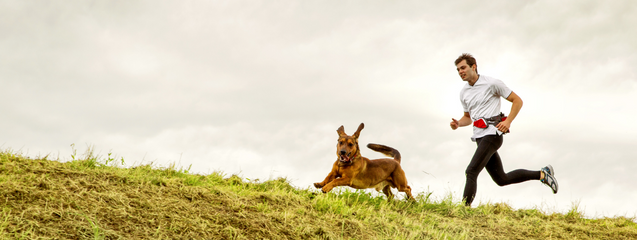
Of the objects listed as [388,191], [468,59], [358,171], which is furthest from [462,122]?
[358,171]

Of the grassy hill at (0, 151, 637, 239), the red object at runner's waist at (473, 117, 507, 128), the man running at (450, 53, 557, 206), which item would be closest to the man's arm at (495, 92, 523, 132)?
the man running at (450, 53, 557, 206)

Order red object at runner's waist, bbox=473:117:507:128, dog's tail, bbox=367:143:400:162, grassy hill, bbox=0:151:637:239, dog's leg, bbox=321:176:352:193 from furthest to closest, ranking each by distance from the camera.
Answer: dog's tail, bbox=367:143:400:162
red object at runner's waist, bbox=473:117:507:128
dog's leg, bbox=321:176:352:193
grassy hill, bbox=0:151:637:239

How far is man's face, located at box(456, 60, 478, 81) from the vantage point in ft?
24.4

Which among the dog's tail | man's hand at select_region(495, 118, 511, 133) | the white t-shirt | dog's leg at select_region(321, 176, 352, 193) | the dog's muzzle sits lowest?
dog's leg at select_region(321, 176, 352, 193)

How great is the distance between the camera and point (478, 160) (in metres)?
7.07

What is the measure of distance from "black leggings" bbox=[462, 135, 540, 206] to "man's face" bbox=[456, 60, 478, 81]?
1.12 metres

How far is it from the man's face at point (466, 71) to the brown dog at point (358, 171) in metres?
1.97

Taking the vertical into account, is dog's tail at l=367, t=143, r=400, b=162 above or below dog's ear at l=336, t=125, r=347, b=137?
above

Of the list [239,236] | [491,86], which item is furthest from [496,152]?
[239,236]

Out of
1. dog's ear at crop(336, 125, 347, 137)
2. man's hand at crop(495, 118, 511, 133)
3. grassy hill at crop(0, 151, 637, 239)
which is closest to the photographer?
grassy hill at crop(0, 151, 637, 239)

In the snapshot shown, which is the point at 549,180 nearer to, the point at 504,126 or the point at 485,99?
the point at 504,126

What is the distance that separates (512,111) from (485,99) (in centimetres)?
48

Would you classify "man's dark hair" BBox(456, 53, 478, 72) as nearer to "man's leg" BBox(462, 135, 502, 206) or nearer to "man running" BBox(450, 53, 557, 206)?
"man running" BBox(450, 53, 557, 206)

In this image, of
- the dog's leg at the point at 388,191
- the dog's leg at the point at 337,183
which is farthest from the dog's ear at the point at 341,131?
the dog's leg at the point at 388,191
